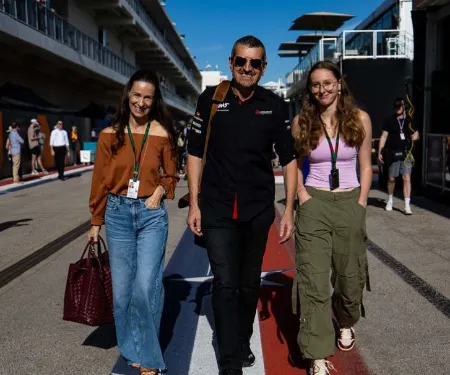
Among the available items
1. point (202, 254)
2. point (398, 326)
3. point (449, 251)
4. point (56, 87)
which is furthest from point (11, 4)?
point (398, 326)

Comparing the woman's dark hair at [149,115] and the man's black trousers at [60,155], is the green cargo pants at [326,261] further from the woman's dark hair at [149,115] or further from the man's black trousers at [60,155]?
the man's black trousers at [60,155]

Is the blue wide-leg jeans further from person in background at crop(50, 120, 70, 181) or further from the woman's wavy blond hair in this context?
person in background at crop(50, 120, 70, 181)

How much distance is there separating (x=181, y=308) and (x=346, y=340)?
147 centimetres

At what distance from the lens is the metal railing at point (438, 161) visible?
10062 millimetres

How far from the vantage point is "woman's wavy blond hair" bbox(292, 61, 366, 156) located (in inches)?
126

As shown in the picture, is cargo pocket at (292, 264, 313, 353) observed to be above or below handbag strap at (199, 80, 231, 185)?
below

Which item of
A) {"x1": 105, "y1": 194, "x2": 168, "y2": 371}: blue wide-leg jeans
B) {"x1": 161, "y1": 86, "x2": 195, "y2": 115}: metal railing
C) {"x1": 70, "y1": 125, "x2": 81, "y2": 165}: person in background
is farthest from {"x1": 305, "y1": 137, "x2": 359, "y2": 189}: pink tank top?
{"x1": 161, "y1": 86, "x2": 195, "y2": 115}: metal railing

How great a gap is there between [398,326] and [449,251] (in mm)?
2726

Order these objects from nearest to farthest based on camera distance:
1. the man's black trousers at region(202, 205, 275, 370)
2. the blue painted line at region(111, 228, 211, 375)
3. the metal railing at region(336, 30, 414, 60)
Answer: the man's black trousers at region(202, 205, 275, 370)
the blue painted line at region(111, 228, 211, 375)
the metal railing at region(336, 30, 414, 60)

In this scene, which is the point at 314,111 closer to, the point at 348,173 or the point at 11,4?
the point at 348,173

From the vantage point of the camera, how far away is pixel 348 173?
3.24 m

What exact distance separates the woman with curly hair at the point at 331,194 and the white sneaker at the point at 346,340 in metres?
0.11

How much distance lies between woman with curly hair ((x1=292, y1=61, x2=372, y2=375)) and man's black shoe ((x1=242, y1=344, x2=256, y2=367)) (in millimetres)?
418

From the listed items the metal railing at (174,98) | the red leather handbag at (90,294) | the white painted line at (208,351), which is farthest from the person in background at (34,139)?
the metal railing at (174,98)
